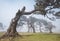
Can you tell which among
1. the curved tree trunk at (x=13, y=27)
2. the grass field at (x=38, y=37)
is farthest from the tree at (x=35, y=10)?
the grass field at (x=38, y=37)

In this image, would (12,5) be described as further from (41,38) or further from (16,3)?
(41,38)

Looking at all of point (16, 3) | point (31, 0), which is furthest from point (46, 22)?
point (16, 3)

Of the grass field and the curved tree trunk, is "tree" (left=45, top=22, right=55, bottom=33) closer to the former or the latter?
the grass field

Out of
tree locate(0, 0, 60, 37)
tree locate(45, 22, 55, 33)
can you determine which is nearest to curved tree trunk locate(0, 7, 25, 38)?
tree locate(0, 0, 60, 37)

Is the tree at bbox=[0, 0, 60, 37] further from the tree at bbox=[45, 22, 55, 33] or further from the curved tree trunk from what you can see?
the tree at bbox=[45, 22, 55, 33]

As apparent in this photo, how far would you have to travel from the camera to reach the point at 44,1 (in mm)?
1763

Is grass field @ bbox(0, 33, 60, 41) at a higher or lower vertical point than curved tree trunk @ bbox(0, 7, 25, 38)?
lower

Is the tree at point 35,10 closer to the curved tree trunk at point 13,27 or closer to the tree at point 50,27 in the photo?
the curved tree trunk at point 13,27

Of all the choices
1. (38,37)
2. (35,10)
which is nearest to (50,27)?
(38,37)

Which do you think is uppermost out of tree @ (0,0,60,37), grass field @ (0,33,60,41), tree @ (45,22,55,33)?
tree @ (0,0,60,37)

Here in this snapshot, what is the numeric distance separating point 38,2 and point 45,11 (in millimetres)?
204

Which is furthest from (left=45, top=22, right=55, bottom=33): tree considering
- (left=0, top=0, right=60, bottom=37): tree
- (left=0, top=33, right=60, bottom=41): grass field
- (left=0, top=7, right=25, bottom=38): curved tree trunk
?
(left=0, top=7, right=25, bottom=38): curved tree trunk

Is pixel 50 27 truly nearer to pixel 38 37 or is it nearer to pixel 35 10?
pixel 38 37

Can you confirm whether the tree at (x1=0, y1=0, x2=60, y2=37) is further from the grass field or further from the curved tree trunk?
the grass field
